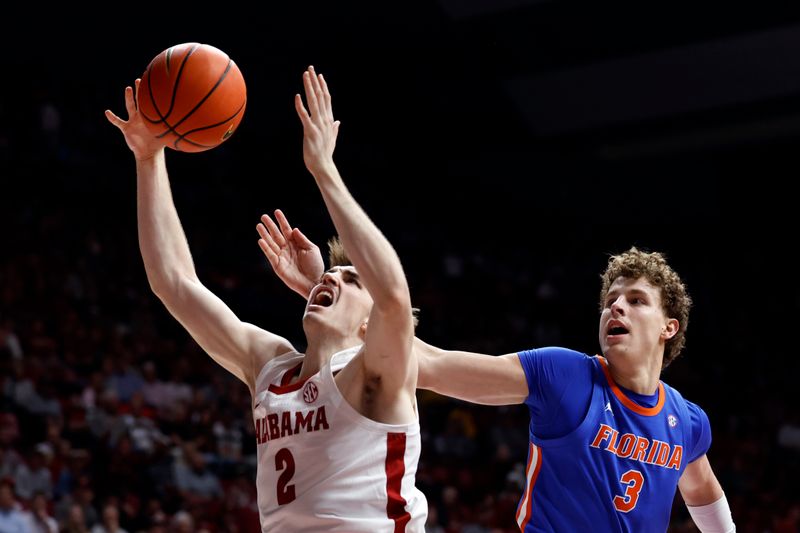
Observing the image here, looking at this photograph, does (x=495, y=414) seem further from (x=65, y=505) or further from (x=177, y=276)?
(x=177, y=276)

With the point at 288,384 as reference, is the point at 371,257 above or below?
above

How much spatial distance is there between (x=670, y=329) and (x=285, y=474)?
74.1 inches

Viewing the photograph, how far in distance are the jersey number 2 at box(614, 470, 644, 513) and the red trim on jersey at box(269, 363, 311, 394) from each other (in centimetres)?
129

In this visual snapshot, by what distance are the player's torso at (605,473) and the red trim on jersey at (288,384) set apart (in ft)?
3.46

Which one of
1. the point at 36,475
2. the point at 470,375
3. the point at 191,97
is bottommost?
the point at 36,475

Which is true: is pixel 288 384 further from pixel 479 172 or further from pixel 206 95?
pixel 479 172

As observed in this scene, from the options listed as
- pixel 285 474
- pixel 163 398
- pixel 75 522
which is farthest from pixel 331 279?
pixel 163 398

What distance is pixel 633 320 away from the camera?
3979mm

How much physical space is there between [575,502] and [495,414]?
9.10 metres

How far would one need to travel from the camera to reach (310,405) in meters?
2.93

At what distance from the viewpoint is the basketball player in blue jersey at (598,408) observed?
11.9 ft

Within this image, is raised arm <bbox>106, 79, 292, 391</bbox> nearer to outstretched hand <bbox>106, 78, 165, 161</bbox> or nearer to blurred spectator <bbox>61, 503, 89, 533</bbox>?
outstretched hand <bbox>106, 78, 165, 161</bbox>

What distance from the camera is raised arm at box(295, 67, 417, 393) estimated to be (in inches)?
105

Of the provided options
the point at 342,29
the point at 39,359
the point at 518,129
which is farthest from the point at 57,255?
the point at 518,129
